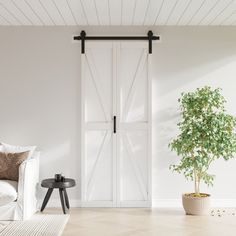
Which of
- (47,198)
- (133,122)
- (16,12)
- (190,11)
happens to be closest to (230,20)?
(190,11)

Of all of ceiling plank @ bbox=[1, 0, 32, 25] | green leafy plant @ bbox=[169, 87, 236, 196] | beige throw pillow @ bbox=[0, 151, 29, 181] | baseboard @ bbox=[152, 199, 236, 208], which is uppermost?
ceiling plank @ bbox=[1, 0, 32, 25]

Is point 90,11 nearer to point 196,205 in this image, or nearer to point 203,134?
point 203,134

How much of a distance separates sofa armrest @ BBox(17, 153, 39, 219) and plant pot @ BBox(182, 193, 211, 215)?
200 cm

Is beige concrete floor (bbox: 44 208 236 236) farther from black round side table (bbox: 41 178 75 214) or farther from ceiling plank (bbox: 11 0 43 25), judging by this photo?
ceiling plank (bbox: 11 0 43 25)

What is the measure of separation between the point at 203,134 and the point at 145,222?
4.50ft

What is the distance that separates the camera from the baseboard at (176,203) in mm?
6652

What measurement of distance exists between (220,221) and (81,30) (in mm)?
3213

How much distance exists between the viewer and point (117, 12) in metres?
5.91

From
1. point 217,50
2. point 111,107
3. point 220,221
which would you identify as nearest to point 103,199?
point 111,107

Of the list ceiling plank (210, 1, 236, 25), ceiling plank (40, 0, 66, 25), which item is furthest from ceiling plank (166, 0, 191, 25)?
ceiling plank (40, 0, 66, 25)

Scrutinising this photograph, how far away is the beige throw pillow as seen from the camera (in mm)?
5871

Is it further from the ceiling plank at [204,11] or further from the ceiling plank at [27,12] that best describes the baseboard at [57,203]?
the ceiling plank at [204,11]

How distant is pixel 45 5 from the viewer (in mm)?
5539

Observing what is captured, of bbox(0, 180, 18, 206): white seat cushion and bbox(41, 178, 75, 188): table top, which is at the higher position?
bbox(41, 178, 75, 188): table top
